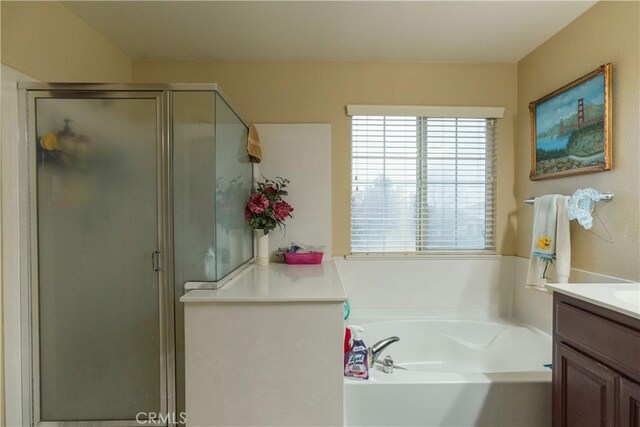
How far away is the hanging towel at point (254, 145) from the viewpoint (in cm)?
219

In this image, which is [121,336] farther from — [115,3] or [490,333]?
[490,333]

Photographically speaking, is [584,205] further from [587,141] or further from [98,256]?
[98,256]

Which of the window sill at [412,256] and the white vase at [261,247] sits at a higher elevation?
the white vase at [261,247]

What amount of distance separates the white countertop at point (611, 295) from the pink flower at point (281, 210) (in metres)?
1.58

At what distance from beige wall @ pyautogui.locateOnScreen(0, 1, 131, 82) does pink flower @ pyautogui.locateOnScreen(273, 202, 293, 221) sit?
141 centimetres

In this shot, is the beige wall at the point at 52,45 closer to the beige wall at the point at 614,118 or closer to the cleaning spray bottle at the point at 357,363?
the cleaning spray bottle at the point at 357,363

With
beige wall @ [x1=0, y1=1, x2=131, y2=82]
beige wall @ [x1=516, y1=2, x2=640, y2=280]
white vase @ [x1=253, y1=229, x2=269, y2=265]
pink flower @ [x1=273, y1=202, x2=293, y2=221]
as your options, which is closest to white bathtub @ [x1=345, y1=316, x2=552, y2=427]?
beige wall @ [x1=516, y1=2, x2=640, y2=280]

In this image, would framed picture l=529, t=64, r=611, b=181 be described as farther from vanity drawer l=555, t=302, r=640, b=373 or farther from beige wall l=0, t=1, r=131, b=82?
beige wall l=0, t=1, r=131, b=82

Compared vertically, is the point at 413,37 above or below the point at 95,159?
above

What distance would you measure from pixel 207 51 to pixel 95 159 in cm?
116

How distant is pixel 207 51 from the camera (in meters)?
2.29

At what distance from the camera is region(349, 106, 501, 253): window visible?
2480mm

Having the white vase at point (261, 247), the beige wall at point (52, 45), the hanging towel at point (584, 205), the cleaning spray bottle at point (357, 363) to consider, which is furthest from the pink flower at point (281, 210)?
the hanging towel at point (584, 205)

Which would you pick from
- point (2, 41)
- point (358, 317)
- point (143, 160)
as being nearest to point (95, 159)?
point (143, 160)
